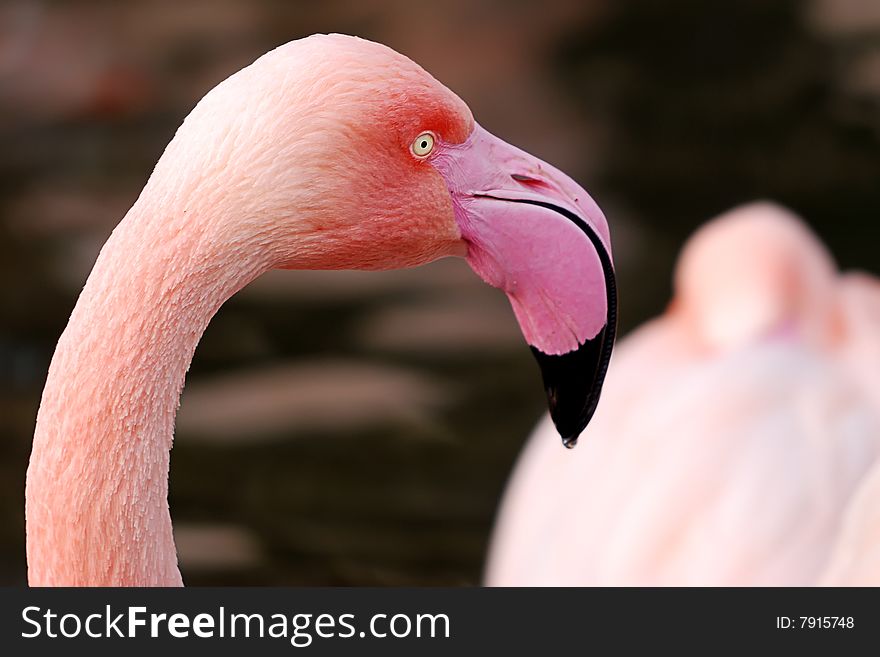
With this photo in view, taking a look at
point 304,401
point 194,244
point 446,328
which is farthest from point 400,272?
point 194,244

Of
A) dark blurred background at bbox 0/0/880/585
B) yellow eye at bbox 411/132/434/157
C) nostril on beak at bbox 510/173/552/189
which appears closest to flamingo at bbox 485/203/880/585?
dark blurred background at bbox 0/0/880/585

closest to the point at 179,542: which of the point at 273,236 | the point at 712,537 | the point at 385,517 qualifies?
the point at 385,517

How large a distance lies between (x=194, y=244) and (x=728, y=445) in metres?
1.71

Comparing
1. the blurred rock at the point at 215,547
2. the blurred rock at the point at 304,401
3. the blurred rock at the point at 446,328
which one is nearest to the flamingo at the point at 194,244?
the blurred rock at the point at 215,547

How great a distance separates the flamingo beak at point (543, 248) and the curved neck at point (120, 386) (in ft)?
0.99

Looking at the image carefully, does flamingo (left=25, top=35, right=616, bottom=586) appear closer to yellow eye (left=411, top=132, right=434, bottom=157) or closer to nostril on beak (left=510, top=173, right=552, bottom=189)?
yellow eye (left=411, top=132, right=434, bottom=157)

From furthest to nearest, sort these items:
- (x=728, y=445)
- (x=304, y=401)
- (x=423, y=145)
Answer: (x=304, y=401)
(x=728, y=445)
(x=423, y=145)

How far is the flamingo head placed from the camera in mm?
1294

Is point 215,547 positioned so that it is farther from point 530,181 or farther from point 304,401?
point 530,181

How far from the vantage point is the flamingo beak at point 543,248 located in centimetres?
148

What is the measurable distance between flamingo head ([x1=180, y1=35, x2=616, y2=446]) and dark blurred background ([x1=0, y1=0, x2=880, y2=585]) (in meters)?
2.12

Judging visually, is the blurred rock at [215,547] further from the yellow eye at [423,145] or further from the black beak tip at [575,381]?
the yellow eye at [423,145]

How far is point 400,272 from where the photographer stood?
4.64m

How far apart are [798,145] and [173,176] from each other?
4.37m
